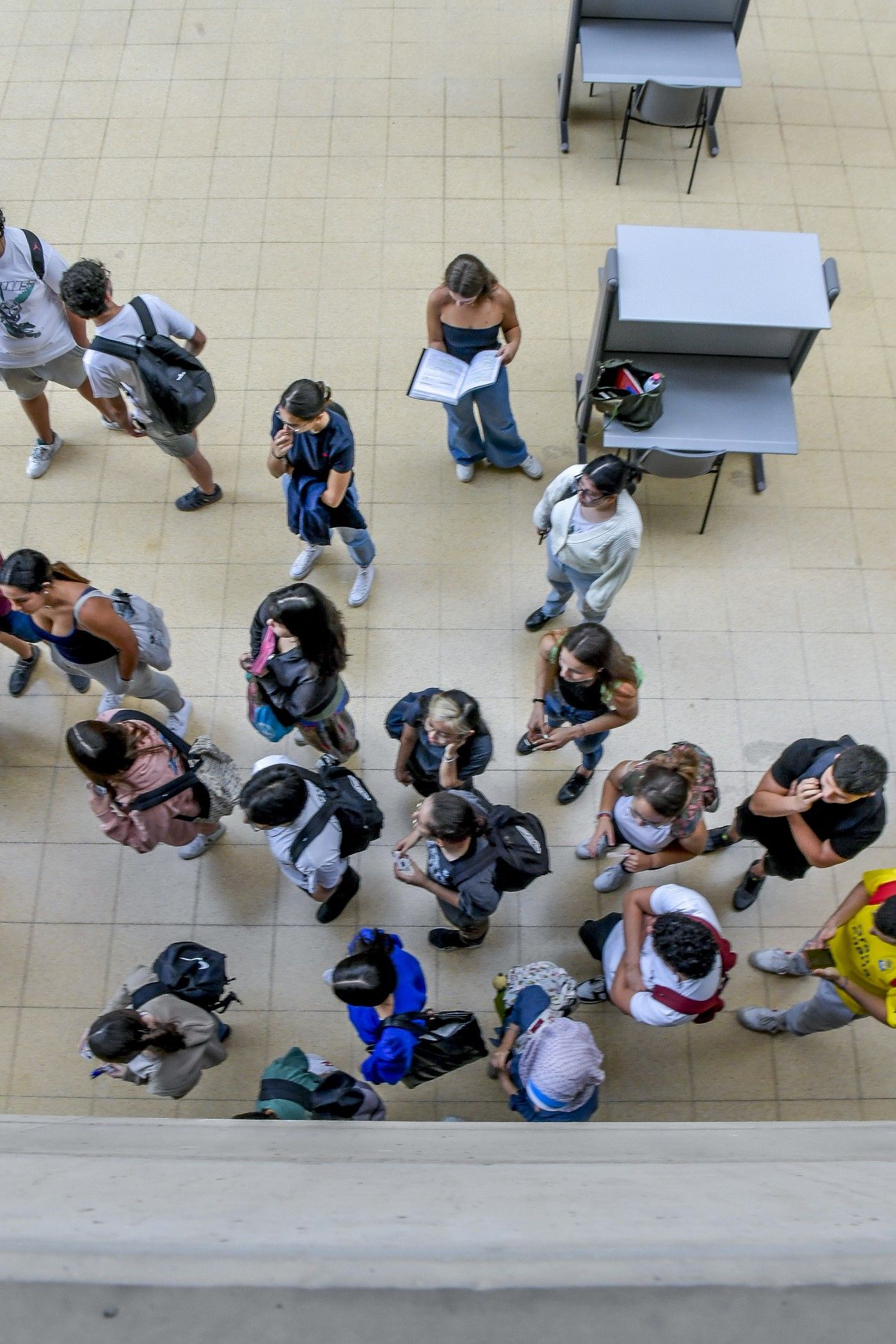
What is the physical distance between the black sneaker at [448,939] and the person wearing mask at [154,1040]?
98cm

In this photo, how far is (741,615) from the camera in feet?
15.5

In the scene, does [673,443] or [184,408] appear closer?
[184,408]

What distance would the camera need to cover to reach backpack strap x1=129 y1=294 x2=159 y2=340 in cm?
406

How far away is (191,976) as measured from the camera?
3.36 m

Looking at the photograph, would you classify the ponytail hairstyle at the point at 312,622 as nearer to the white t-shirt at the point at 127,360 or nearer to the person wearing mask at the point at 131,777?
the person wearing mask at the point at 131,777

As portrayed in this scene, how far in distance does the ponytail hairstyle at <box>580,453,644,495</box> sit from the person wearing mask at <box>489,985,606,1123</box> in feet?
6.38

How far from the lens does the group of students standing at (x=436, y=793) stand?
9.91 feet

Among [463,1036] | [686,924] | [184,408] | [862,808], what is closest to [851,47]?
[184,408]

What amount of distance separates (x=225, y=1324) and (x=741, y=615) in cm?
402

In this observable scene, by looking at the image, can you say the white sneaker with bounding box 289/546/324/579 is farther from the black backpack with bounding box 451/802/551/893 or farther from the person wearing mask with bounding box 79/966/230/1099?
the person wearing mask with bounding box 79/966/230/1099

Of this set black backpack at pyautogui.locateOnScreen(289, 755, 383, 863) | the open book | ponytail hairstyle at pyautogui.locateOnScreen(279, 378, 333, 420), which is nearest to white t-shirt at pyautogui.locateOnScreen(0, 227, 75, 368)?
ponytail hairstyle at pyautogui.locateOnScreen(279, 378, 333, 420)

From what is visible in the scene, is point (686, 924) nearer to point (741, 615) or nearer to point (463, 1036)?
point (463, 1036)

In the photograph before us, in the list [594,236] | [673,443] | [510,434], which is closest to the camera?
[673,443]

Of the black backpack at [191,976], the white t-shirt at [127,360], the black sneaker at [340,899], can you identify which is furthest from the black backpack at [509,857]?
the white t-shirt at [127,360]
